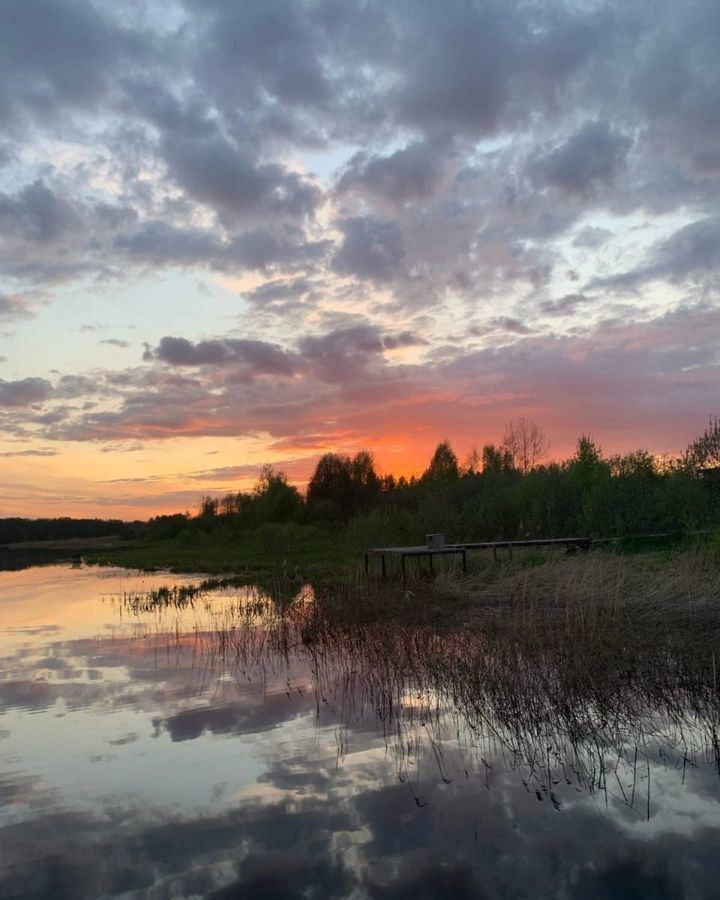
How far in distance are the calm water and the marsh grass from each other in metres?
0.07

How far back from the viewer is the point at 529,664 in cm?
1116

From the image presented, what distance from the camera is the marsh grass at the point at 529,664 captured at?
782cm

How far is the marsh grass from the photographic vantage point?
7820mm

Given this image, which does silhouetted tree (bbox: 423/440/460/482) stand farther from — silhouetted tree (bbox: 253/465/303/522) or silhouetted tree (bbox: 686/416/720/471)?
silhouetted tree (bbox: 686/416/720/471)

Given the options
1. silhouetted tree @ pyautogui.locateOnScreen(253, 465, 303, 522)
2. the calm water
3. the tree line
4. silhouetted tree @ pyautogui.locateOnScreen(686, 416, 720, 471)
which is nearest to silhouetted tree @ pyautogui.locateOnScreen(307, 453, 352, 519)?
silhouetted tree @ pyautogui.locateOnScreen(253, 465, 303, 522)

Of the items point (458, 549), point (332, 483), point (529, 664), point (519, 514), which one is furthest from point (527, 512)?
point (332, 483)

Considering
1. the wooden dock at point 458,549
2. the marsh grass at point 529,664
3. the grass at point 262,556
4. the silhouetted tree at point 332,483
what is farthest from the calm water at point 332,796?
the silhouetted tree at point 332,483

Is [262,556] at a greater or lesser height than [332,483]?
lesser

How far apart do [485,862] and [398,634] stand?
9.26m

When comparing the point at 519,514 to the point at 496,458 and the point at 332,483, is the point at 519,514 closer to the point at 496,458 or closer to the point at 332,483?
the point at 496,458

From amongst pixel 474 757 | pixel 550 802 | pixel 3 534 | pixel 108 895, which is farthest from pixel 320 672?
pixel 3 534

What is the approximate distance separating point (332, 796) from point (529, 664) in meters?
5.07

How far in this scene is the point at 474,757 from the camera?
784 centimetres

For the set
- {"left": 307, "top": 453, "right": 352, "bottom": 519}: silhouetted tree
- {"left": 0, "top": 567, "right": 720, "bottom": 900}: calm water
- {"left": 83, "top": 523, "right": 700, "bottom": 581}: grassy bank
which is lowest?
{"left": 0, "top": 567, "right": 720, "bottom": 900}: calm water
